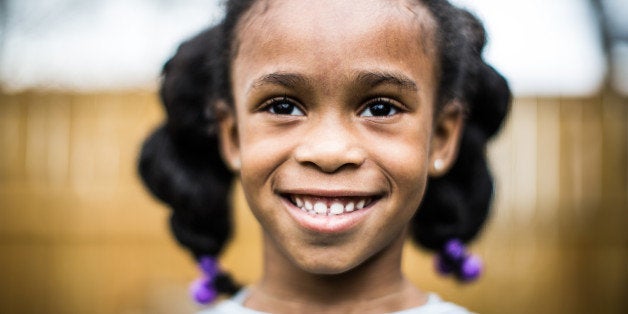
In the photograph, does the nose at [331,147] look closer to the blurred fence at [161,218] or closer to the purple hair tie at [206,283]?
the purple hair tie at [206,283]

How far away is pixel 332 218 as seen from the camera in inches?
64.1

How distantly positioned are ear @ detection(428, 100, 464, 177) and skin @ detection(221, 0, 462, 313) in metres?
0.10

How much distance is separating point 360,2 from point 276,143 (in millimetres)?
346

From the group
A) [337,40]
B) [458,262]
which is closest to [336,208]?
[337,40]

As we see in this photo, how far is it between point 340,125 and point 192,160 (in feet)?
2.25

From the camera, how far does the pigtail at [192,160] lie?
2.12 metres

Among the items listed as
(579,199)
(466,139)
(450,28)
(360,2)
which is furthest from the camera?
(579,199)

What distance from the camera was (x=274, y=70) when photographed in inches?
65.4

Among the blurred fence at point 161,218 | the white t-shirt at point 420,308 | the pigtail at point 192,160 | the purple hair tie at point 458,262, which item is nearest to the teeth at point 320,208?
the white t-shirt at point 420,308

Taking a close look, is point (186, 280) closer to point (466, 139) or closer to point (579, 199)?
point (579, 199)

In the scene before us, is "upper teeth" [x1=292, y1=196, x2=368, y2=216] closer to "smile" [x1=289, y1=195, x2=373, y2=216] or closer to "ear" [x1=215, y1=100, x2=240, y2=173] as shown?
"smile" [x1=289, y1=195, x2=373, y2=216]

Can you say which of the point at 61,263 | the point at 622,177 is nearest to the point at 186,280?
the point at 61,263

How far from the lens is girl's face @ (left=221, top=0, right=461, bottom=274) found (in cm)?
160

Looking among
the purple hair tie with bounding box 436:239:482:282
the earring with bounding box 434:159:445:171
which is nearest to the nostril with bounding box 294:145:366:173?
the earring with bounding box 434:159:445:171
